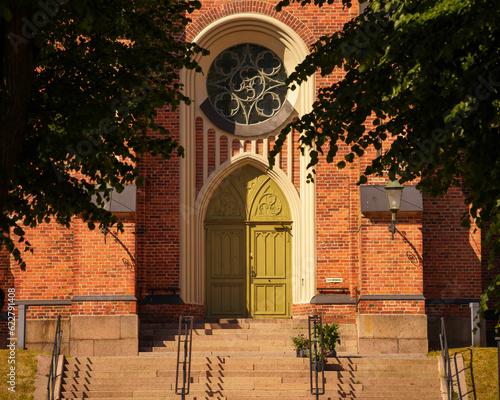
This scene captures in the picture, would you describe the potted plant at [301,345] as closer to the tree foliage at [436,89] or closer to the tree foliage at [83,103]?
the tree foliage at [83,103]

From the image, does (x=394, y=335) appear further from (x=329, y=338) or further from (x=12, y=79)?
(x=12, y=79)

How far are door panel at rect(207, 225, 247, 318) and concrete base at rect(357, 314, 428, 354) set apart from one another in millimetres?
3043

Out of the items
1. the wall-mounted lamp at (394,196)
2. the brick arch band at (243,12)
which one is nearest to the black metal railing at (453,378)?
the wall-mounted lamp at (394,196)

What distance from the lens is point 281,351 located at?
15875 millimetres

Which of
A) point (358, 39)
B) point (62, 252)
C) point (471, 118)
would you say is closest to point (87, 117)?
point (358, 39)

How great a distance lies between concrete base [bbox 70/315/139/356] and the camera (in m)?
15.8

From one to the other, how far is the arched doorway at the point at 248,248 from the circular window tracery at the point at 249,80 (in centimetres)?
143

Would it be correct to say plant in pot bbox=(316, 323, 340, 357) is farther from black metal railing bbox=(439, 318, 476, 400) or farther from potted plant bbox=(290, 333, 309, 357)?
black metal railing bbox=(439, 318, 476, 400)

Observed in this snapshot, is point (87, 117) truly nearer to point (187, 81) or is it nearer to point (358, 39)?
point (358, 39)

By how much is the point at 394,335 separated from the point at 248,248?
3.78 m

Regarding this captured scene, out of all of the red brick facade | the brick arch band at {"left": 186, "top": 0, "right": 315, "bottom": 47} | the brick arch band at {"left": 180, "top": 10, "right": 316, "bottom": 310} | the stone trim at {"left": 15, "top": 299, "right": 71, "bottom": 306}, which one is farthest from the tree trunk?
the brick arch band at {"left": 186, "top": 0, "right": 315, "bottom": 47}

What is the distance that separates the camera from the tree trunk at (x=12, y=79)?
328 inches

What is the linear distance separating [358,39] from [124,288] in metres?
9.02

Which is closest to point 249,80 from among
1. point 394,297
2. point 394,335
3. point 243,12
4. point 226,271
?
point 243,12
